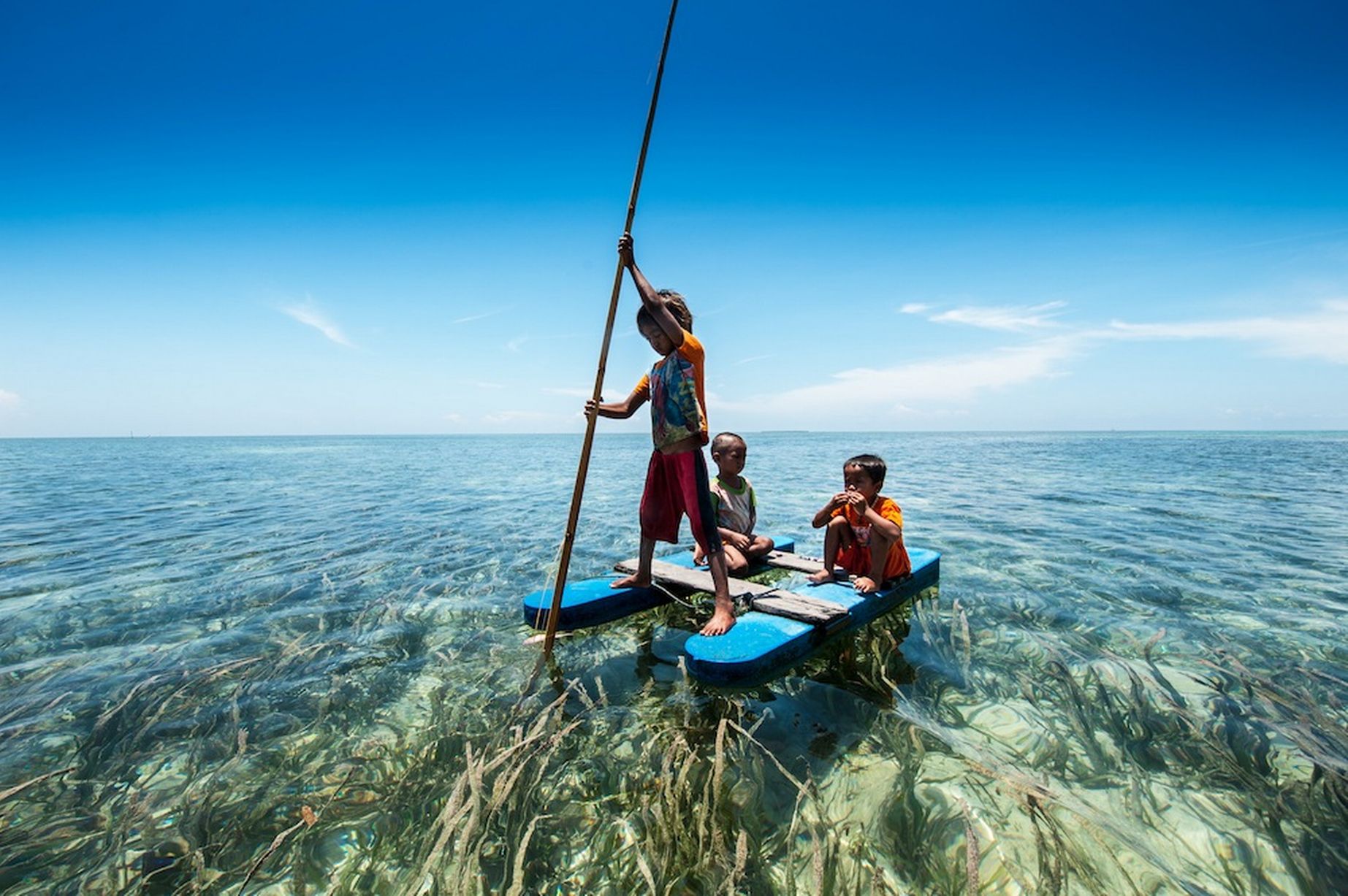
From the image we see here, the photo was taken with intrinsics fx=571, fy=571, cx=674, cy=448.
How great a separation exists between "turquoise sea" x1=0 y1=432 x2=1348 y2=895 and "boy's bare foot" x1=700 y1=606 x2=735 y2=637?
0.45 meters

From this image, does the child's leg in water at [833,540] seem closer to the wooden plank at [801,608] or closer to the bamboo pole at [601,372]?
the wooden plank at [801,608]

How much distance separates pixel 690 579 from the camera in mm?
6133

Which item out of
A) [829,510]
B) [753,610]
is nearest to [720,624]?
[753,610]

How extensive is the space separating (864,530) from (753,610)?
70.7 inches

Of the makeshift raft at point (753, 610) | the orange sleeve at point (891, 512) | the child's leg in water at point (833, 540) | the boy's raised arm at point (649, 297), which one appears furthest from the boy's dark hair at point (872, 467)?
the boy's raised arm at point (649, 297)

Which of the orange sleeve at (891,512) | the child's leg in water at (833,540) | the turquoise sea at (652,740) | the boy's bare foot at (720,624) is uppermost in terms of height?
the orange sleeve at (891,512)

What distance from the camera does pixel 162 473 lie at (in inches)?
1170

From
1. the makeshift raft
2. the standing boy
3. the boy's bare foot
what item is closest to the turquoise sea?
the makeshift raft

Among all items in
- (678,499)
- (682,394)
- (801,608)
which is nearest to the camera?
(682,394)

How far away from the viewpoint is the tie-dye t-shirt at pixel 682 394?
4.87m

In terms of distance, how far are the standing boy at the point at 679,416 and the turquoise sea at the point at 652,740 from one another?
1.12m

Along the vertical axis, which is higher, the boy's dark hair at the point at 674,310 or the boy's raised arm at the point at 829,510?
the boy's dark hair at the point at 674,310

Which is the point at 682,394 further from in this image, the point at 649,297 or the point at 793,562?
the point at 793,562

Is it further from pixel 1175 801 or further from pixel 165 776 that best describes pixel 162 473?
pixel 1175 801
